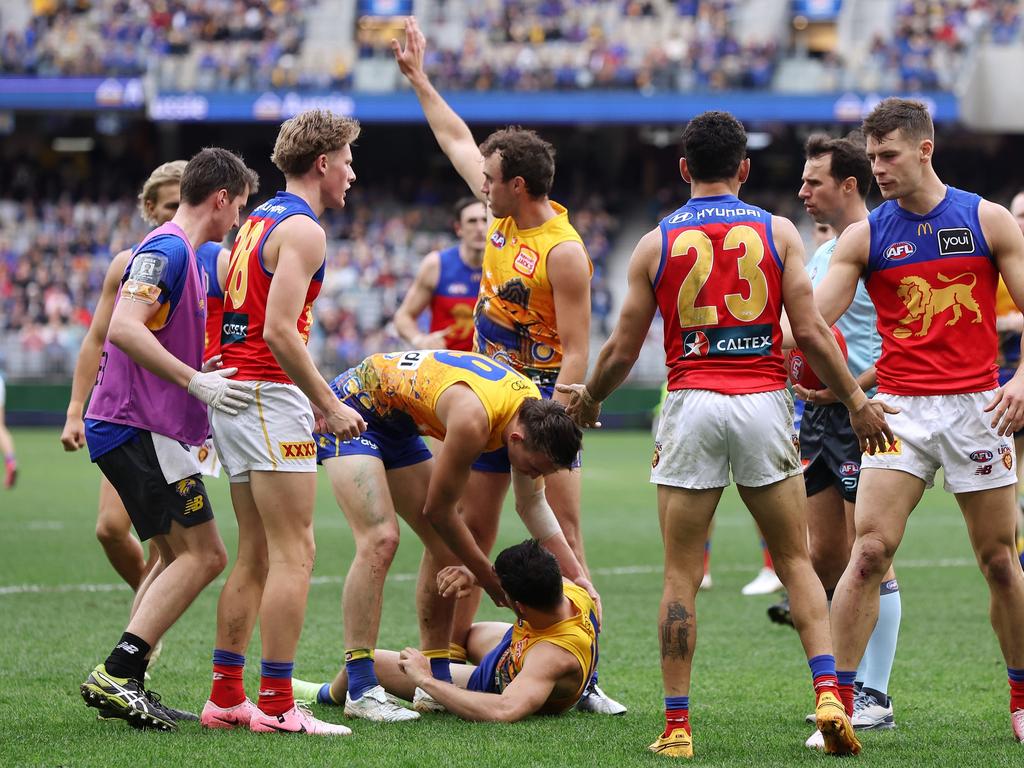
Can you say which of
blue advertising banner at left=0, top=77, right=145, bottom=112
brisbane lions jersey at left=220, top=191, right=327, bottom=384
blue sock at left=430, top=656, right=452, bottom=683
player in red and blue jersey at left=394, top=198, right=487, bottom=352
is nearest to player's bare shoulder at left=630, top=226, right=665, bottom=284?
brisbane lions jersey at left=220, top=191, right=327, bottom=384

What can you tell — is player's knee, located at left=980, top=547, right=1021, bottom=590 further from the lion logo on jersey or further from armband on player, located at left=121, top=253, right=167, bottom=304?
armband on player, located at left=121, top=253, right=167, bottom=304

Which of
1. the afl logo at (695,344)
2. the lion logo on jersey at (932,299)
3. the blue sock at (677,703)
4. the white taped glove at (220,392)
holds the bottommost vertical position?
the blue sock at (677,703)

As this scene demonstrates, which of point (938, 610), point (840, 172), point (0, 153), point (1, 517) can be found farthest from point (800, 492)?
point (0, 153)

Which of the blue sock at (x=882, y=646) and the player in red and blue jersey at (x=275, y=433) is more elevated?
the player in red and blue jersey at (x=275, y=433)

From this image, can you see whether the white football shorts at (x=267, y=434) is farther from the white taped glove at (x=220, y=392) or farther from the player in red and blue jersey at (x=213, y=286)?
the player in red and blue jersey at (x=213, y=286)

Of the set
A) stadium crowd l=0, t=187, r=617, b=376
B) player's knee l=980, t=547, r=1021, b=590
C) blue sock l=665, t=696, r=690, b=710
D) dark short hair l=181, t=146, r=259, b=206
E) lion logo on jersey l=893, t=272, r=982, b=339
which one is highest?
dark short hair l=181, t=146, r=259, b=206

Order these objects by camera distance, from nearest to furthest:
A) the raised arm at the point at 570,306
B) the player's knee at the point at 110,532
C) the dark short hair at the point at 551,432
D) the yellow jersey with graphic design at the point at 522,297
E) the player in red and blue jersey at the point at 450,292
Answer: the dark short hair at the point at 551,432 → the raised arm at the point at 570,306 → the yellow jersey with graphic design at the point at 522,297 → the player's knee at the point at 110,532 → the player in red and blue jersey at the point at 450,292

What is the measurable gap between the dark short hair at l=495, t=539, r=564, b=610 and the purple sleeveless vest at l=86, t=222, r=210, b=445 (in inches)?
60.2

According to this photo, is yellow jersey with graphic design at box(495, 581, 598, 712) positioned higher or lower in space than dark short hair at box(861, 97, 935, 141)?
lower

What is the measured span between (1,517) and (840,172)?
36.1ft

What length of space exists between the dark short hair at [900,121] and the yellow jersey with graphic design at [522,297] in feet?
5.34

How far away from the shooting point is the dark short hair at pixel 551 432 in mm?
5703

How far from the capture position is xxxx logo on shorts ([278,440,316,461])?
585cm

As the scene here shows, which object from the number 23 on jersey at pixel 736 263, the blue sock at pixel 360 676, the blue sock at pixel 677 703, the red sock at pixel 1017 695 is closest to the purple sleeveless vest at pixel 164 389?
the blue sock at pixel 360 676
